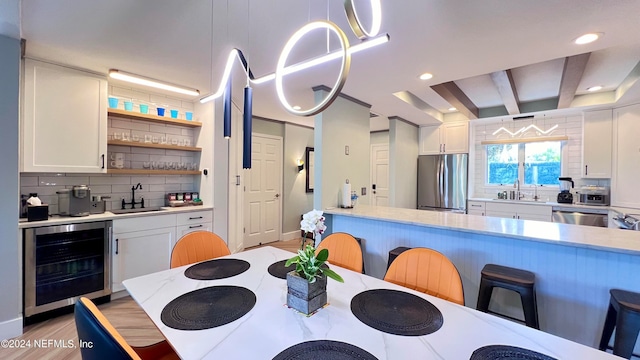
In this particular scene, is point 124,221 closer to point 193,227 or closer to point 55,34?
point 193,227

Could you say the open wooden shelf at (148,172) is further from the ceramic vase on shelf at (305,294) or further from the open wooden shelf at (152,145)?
the ceramic vase on shelf at (305,294)

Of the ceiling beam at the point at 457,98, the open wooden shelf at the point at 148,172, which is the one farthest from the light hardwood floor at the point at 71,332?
the ceiling beam at the point at 457,98

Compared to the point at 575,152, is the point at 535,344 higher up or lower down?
lower down

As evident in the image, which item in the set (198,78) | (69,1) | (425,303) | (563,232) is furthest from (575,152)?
(69,1)

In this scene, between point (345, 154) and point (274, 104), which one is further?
point (274, 104)

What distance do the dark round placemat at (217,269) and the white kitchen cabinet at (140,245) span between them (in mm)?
1567

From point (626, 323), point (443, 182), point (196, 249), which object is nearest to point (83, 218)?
point (196, 249)

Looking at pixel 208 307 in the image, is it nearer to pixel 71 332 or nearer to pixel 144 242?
pixel 71 332

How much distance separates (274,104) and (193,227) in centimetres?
197

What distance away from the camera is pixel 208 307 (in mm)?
1187

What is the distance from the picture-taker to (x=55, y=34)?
1986mm

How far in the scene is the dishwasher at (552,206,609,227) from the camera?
11.5ft

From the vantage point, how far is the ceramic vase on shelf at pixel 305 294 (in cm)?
113

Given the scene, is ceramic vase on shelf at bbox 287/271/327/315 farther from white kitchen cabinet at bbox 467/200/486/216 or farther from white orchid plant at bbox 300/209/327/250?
white kitchen cabinet at bbox 467/200/486/216
